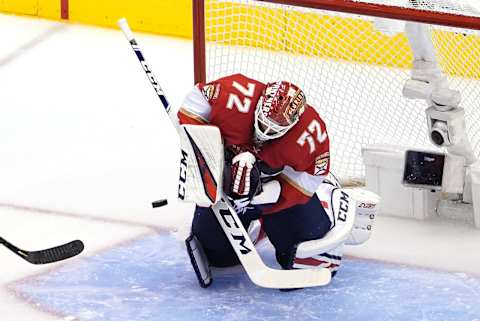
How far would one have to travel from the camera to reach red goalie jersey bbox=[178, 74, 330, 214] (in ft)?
12.7

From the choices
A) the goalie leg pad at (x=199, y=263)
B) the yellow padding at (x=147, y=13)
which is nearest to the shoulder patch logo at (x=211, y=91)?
the goalie leg pad at (x=199, y=263)

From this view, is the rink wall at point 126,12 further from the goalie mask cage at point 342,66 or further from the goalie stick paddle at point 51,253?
the goalie stick paddle at point 51,253

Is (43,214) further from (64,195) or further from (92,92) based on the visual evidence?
(92,92)

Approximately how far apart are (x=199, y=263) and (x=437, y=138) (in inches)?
38.2

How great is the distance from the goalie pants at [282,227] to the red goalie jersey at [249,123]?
17 centimetres

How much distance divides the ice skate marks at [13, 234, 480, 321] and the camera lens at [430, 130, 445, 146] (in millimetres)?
460

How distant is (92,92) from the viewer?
5969 mm

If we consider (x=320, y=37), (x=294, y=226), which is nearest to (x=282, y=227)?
(x=294, y=226)

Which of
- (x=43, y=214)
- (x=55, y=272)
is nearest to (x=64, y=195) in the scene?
(x=43, y=214)

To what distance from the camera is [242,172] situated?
3.82m

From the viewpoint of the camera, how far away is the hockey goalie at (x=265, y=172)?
12.6ft

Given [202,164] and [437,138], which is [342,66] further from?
[202,164]

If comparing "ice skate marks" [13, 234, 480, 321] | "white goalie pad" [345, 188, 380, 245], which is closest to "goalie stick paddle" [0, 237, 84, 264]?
"ice skate marks" [13, 234, 480, 321]

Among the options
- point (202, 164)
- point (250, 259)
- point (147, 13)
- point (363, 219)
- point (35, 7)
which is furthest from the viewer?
point (35, 7)
